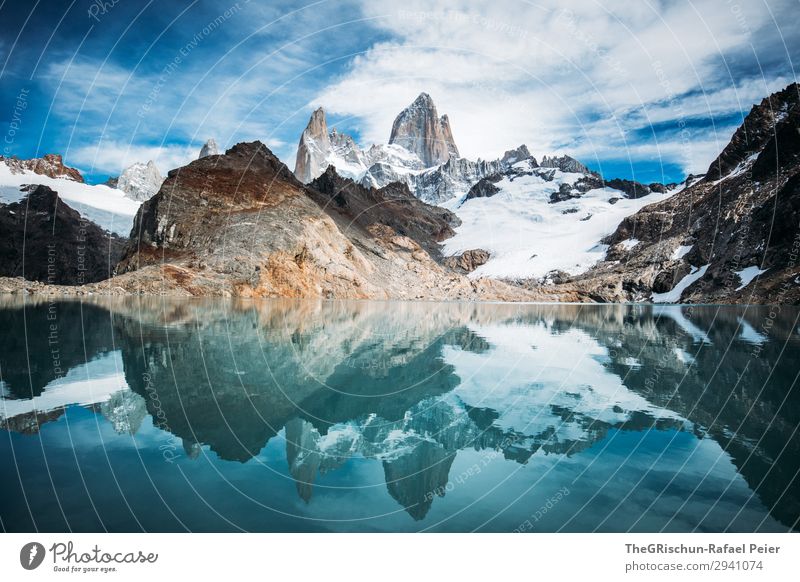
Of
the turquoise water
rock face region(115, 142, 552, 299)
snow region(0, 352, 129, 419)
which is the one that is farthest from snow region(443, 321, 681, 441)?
rock face region(115, 142, 552, 299)

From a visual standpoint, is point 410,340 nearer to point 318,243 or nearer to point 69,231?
point 318,243

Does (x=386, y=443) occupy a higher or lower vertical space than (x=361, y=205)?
lower

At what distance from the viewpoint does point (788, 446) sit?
9.08 m

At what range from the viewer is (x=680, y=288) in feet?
406

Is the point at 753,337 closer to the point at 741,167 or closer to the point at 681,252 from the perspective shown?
the point at 681,252

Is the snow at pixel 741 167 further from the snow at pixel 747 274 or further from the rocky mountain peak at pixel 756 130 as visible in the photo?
the snow at pixel 747 274

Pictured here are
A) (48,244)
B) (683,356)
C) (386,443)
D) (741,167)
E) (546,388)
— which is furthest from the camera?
(48,244)

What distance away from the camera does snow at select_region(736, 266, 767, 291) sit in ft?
306

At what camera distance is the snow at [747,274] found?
93319mm

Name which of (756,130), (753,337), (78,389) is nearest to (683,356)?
(753,337)

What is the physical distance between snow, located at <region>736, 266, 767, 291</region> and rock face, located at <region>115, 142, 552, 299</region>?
6771 centimetres

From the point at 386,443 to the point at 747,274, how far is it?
115195 millimetres

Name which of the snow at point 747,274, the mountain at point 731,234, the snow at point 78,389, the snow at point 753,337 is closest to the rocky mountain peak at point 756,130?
the mountain at point 731,234

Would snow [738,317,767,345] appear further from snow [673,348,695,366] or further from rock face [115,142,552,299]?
rock face [115,142,552,299]
